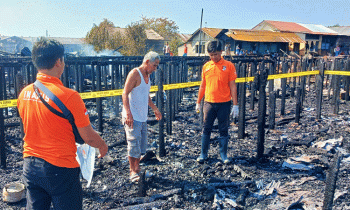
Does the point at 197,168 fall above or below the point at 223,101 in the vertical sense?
below

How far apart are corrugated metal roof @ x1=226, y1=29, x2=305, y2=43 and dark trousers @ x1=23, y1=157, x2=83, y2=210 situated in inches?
1415

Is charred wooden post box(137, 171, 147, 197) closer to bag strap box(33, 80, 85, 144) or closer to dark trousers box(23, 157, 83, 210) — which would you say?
dark trousers box(23, 157, 83, 210)

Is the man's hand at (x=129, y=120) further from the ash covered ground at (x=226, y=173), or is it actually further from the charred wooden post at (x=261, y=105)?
the charred wooden post at (x=261, y=105)

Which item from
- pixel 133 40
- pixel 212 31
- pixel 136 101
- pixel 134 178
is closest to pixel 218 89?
pixel 136 101

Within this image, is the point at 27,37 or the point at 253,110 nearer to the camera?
the point at 253,110

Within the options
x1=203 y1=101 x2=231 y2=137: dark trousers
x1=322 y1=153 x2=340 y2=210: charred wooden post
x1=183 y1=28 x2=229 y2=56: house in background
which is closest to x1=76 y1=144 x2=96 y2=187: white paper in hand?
x1=322 y1=153 x2=340 y2=210: charred wooden post

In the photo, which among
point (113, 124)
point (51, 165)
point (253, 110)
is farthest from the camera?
point (253, 110)

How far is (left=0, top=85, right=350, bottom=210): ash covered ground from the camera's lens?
4.14 metres

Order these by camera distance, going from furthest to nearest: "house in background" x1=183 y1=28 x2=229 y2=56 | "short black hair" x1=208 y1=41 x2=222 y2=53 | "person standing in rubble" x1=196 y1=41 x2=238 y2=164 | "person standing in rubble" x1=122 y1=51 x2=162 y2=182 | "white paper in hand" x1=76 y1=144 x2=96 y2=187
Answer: "house in background" x1=183 y1=28 x2=229 y2=56 → "person standing in rubble" x1=196 y1=41 x2=238 y2=164 → "short black hair" x1=208 y1=41 x2=222 y2=53 → "person standing in rubble" x1=122 y1=51 x2=162 y2=182 → "white paper in hand" x1=76 y1=144 x2=96 y2=187

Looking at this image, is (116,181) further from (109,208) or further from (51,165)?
(51,165)

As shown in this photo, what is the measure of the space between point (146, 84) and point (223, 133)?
1.85 m

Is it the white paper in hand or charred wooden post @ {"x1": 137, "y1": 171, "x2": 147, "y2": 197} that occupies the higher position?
the white paper in hand

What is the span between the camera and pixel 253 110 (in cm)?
1048

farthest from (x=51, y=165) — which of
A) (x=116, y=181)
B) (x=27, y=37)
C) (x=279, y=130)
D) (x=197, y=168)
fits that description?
(x=27, y=37)
